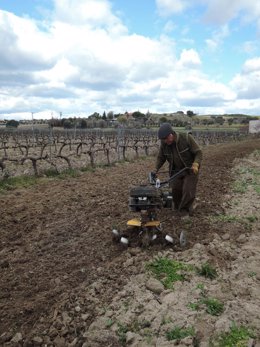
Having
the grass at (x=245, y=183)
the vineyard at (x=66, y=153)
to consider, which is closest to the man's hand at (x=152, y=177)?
the grass at (x=245, y=183)

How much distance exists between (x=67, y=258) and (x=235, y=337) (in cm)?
272

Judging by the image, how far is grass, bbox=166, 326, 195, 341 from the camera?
3.70 m

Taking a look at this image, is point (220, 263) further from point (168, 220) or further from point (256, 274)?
point (168, 220)

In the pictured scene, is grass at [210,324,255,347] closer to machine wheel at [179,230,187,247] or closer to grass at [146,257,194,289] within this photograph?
grass at [146,257,194,289]

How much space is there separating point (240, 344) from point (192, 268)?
1541 mm

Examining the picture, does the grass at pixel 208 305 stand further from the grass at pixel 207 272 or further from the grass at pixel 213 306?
the grass at pixel 207 272

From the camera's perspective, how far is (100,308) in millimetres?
4273

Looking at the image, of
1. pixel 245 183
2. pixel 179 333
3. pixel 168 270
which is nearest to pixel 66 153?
pixel 245 183

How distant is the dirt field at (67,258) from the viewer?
13.4 ft

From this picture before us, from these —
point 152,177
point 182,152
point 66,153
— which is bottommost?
point 66,153

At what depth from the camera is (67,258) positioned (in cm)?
566

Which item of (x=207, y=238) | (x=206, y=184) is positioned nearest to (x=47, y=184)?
(x=206, y=184)

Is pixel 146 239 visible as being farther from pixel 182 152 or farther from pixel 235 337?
pixel 235 337

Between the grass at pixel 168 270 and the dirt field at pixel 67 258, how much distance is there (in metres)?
0.19
